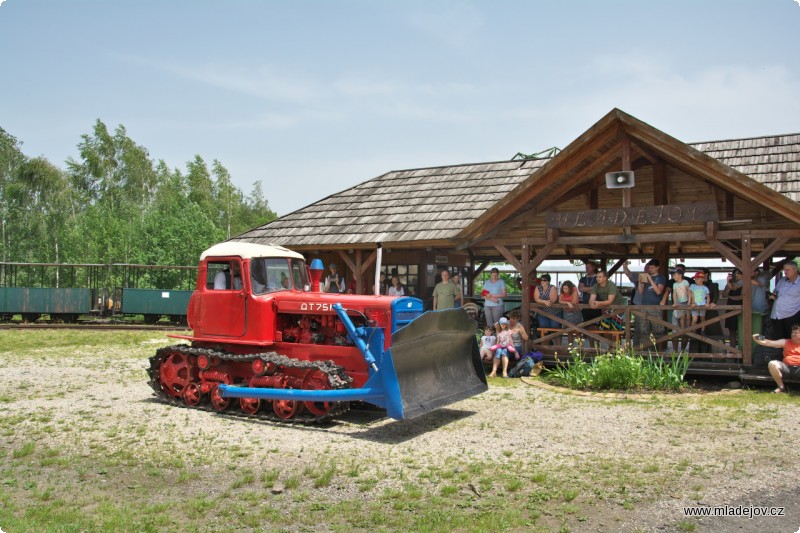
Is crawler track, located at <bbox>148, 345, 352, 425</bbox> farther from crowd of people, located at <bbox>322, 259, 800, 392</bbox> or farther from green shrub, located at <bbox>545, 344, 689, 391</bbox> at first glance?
crowd of people, located at <bbox>322, 259, 800, 392</bbox>

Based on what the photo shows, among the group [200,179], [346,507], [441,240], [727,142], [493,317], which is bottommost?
[346,507]

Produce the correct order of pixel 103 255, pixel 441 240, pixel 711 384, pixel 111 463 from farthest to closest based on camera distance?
1. pixel 103 255
2. pixel 441 240
3. pixel 711 384
4. pixel 111 463

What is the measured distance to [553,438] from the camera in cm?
753

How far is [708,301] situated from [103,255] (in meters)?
41.1

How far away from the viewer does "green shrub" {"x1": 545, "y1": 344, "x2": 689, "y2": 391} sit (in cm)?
1057

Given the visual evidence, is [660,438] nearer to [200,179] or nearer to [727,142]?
[727,142]

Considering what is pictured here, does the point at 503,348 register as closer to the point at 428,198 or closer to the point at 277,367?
the point at 277,367

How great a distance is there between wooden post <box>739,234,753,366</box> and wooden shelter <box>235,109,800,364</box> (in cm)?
2

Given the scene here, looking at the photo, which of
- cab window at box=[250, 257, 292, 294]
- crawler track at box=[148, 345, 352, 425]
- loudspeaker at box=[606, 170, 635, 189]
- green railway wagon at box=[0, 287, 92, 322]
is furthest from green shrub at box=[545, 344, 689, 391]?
green railway wagon at box=[0, 287, 92, 322]

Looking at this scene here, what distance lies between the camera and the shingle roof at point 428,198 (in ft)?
45.2

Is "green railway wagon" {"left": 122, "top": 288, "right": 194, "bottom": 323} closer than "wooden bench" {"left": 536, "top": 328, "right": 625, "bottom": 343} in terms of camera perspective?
No

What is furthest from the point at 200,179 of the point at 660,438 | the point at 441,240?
the point at 660,438

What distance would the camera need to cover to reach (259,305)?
9242 millimetres

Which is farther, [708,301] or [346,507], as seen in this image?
[708,301]
